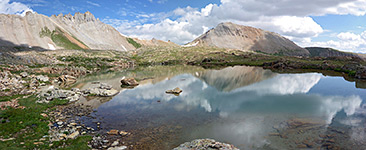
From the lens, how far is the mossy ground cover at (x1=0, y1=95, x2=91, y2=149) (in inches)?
765

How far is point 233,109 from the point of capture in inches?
1426

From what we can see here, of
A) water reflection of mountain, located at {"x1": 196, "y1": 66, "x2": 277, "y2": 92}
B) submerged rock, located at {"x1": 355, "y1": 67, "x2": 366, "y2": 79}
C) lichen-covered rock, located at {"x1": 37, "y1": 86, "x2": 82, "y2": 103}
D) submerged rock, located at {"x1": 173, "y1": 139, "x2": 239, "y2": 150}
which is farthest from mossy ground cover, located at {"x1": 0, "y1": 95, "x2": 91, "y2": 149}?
submerged rock, located at {"x1": 355, "y1": 67, "x2": 366, "y2": 79}

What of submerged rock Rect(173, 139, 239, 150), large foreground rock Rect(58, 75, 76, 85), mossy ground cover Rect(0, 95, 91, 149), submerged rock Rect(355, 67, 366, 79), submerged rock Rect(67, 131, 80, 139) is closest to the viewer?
submerged rock Rect(173, 139, 239, 150)

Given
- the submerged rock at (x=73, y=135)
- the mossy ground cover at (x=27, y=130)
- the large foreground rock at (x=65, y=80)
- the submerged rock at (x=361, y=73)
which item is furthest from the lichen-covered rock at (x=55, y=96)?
the submerged rock at (x=361, y=73)

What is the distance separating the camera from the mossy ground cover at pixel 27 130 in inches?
765

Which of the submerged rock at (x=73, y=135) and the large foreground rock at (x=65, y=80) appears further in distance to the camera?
the large foreground rock at (x=65, y=80)

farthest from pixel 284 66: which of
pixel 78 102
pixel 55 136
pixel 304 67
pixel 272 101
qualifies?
pixel 55 136

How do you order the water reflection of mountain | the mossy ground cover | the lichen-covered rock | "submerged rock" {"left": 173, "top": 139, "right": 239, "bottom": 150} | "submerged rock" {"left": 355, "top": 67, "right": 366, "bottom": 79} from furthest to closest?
"submerged rock" {"left": 355, "top": 67, "right": 366, "bottom": 79}, the water reflection of mountain, the lichen-covered rock, the mossy ground cover, "submerged rock" {"left": 173, "top": 139, "right": 239, "bottom": 150}

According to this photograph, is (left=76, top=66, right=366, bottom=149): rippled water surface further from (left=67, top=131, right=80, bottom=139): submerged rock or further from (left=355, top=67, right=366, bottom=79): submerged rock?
(left=355, top=67, right=366, bottom=79): submerged rock

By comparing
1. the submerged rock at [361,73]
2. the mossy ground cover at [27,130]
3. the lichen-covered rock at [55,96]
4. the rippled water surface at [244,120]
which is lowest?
the rippled water surface at [244,120]

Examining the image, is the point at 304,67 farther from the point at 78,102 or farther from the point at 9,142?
the point at 9,142

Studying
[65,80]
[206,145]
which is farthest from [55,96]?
[206,145]

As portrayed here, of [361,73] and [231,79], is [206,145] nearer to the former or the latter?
[231,79]

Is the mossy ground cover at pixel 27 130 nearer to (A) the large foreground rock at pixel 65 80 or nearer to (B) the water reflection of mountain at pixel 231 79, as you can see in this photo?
(A) the large foreground rock at pixel 65 80
